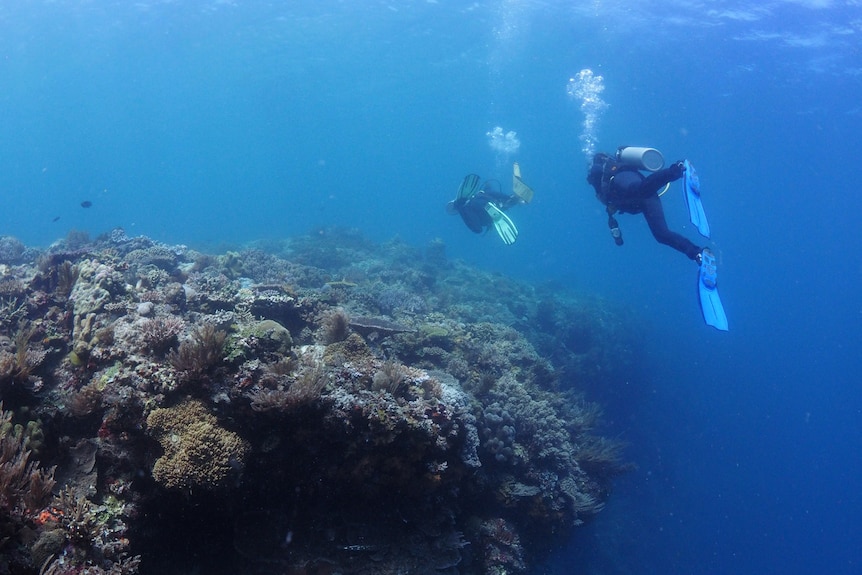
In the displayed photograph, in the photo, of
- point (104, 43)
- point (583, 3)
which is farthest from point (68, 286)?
point (104, 43)

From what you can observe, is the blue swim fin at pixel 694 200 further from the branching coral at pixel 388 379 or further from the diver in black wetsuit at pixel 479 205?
the branching coral at pixel 388 379

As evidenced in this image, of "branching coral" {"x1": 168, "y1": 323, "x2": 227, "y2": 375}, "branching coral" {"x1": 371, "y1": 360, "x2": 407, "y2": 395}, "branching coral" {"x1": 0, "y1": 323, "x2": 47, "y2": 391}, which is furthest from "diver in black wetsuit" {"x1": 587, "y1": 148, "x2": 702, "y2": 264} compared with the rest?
"branching coral" {"x1": 0, "y1": 323, "x2": 47, "y2": 391}

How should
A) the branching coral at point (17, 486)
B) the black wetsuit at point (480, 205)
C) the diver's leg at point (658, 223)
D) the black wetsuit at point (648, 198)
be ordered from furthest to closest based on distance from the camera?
the black wetsuit at point (480, 205) → the diver's leg at point (658, 223) → the black wetsuit at point (648, 198) → the branching coral at point (17, 486)

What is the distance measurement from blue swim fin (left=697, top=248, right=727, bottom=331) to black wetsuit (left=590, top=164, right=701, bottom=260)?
0.32 metres

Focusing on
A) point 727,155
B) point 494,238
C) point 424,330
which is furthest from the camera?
point 494,238

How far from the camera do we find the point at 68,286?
8336 mm

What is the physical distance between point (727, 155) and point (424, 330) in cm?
7682

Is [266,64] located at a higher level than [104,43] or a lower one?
higher

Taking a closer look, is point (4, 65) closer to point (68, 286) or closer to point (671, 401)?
point (68, 286)

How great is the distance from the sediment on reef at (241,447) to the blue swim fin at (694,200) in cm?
→ 582

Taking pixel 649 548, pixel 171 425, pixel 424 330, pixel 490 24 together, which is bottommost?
pixel 171 425

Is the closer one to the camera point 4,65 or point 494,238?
point 4,65

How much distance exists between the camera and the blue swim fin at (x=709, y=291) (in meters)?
9.36

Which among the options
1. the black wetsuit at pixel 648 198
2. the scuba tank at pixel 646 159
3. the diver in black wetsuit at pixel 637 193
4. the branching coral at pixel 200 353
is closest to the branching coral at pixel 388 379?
the branching coral at pixel 200 353
